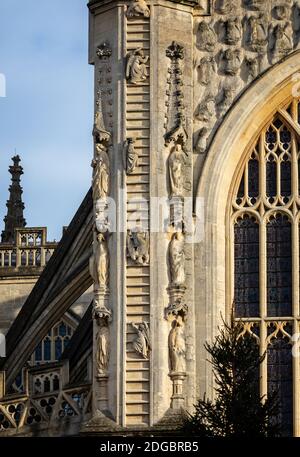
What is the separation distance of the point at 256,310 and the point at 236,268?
29.7 inches

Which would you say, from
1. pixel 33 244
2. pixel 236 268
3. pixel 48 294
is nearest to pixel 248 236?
pixel 236 268

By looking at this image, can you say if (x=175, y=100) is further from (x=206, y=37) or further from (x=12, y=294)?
(x=12, y=294)

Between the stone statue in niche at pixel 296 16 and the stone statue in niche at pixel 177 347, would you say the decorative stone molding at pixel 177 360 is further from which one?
the stone statue in niche at pixel 296 16

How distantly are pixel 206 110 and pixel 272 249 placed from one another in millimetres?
2421

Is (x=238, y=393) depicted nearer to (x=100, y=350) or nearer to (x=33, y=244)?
(x=100, y=350)

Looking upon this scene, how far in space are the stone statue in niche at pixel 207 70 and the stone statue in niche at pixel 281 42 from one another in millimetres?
964

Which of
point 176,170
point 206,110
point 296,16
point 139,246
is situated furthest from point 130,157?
point 296,16

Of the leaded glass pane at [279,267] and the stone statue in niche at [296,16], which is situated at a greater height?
the stone statue in niche at [296,16]

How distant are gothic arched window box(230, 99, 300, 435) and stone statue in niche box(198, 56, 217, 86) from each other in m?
1.19

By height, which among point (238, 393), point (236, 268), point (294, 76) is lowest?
point (238, 393)

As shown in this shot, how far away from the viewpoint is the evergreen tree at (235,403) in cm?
3809

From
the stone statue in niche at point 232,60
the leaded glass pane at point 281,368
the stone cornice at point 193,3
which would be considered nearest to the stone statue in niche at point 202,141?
the stone statue in niche at point 232,60

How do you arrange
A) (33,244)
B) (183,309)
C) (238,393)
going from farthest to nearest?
1. (33,244)
2. (183,309)
3. (238,393)

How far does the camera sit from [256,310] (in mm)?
43625
